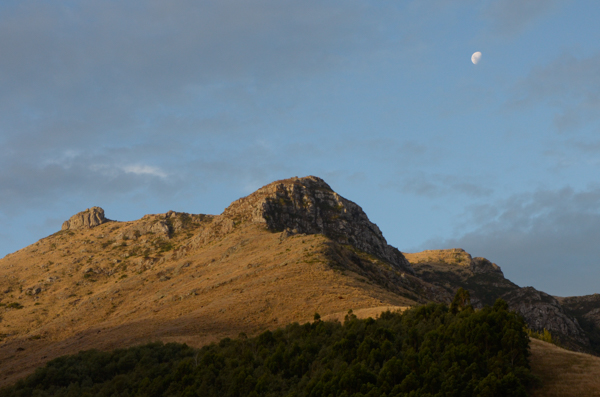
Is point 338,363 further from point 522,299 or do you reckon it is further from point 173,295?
point 522,299

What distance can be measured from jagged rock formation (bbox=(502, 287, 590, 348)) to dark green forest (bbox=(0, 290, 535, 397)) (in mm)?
94771

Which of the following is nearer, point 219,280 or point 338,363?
point 338,363

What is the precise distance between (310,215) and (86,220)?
109 m

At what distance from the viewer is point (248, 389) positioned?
3872cm

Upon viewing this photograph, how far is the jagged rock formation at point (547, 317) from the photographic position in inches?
4988

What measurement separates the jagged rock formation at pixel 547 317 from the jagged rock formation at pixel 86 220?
16559 cm

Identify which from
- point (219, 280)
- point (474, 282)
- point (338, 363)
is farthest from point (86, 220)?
point (338, 363)

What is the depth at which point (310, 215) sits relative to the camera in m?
141

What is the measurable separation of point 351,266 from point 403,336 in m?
51.5

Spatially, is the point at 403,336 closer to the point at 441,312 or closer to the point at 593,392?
the point at 441,312

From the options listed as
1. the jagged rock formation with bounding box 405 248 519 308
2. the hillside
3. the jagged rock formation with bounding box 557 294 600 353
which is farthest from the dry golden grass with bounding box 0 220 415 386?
the jagged rock formation with bounding box 557 294 600 353

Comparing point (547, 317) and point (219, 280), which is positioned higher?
point (219, 280)

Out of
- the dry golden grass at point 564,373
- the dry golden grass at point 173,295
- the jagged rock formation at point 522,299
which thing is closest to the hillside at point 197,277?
the dry golden grass at point 173,295

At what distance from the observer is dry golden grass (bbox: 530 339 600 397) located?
1203 inches
